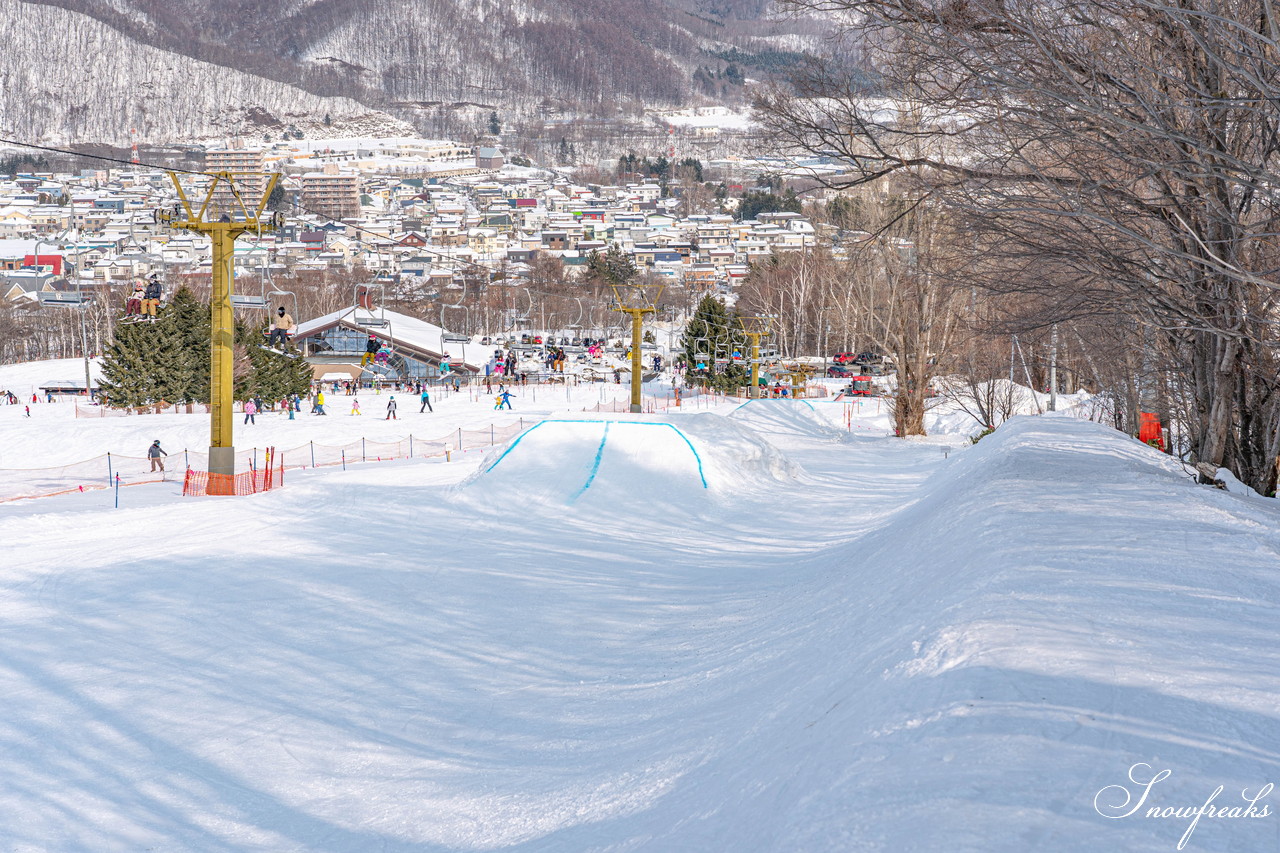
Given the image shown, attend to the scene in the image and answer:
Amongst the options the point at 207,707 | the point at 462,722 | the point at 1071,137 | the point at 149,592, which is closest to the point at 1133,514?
the point at 1071,137

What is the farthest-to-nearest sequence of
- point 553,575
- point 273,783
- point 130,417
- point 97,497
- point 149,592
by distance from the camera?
point 130,417, point 97,497, point 553,575, point 149,592, point 273,783

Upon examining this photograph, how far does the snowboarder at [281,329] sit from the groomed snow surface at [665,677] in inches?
530

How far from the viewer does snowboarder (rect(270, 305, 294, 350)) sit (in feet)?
104

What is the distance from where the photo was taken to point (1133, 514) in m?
10.0

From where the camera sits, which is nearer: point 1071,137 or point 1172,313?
point 1071,137

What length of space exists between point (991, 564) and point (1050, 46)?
4252 mm

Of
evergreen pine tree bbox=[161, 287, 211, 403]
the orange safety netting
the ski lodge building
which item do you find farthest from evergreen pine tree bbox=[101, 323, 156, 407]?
the orange safety netting

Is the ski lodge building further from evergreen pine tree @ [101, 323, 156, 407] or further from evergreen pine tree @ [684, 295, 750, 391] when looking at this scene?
evergreen pine tree @ [101, 323, 156, 407]

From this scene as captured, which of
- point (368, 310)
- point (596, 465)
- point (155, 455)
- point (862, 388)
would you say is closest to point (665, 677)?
point (596, 465)

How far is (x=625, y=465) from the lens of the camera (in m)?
22.5

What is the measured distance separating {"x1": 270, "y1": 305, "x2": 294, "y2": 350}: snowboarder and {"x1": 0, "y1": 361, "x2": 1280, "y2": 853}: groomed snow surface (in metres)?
13.5

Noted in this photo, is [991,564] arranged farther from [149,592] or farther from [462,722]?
[149,592]

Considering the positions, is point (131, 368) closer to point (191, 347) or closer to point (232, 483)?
point (191, 347)

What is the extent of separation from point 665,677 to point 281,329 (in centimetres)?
2482
